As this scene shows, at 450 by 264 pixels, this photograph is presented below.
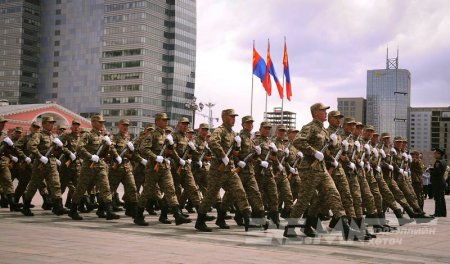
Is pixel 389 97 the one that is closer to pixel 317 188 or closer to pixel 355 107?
pixel 355 107

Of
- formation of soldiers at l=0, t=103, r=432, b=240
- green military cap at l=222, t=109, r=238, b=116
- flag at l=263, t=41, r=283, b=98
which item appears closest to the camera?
formation of soldiers at l=0, t=103, r=432, b=240

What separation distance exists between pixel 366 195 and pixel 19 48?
132163 millimetres

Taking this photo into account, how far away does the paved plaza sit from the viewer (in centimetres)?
701

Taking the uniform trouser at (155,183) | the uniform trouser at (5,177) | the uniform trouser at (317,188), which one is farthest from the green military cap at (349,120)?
the uniform trouser at (5,177)

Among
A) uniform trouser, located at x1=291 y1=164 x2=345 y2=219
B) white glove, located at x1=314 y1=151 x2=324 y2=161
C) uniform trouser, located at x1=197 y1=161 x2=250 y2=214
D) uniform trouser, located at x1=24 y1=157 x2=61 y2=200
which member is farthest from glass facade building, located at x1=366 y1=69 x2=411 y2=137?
white glove, located at x1=314 y1=151 x2=324 y2=161

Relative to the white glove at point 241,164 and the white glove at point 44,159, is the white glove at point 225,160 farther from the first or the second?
the white glove at point 44,159

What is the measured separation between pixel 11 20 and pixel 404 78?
9397 centimetres

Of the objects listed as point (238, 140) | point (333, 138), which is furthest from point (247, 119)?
point (333, 138)

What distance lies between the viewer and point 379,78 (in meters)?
144

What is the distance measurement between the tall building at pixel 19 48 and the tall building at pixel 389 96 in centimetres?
8139

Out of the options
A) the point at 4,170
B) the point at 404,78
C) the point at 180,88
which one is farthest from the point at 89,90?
the point at 4,170

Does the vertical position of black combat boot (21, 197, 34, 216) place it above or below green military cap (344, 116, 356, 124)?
below

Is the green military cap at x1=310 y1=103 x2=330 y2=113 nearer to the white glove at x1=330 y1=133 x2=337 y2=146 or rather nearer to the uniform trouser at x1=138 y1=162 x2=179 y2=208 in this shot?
the white glove at x1=330 y1=133 x2=337 y2=146

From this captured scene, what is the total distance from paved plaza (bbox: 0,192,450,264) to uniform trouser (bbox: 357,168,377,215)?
0.53m
